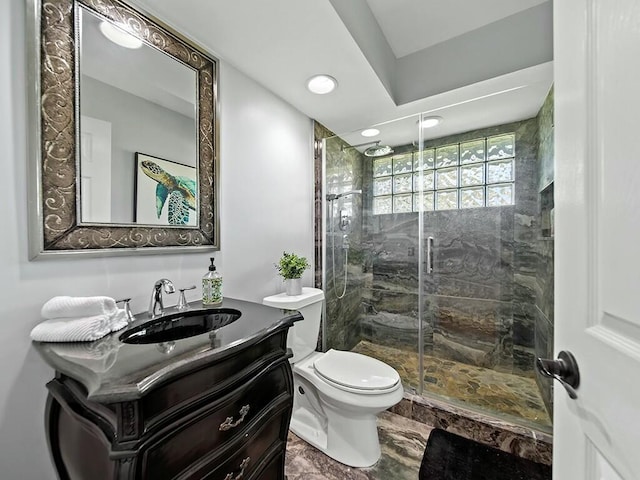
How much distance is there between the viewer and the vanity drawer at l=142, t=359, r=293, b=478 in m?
0.62

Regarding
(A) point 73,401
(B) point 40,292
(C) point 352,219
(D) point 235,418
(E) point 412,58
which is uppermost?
(E) point 412,58

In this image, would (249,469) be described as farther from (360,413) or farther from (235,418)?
(360,413)

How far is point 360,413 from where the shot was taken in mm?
1387

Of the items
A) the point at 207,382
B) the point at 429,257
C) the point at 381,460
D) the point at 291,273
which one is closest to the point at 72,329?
the point at 207,382

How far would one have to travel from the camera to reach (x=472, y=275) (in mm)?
2299

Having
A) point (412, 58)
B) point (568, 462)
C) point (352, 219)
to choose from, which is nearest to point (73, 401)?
point (568, 462)

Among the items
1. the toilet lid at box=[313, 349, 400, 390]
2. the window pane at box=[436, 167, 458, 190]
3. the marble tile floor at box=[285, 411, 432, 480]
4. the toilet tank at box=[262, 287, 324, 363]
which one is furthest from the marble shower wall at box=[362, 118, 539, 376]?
the toilet tank at box=[262, 287, 324, 363]

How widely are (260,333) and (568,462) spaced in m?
0.78

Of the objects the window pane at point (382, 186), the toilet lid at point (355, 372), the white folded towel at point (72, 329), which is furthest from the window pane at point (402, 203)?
the white folded towel at point (72, 329)

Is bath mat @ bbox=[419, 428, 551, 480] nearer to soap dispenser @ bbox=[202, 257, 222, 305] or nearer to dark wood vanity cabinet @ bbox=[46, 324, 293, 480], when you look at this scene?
dark wood vanity cabinet @ bbox=[46, 324, 293, 480]

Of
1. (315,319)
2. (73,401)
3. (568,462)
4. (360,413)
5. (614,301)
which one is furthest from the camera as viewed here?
(315,319)

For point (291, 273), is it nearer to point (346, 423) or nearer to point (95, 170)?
point (346, 423)

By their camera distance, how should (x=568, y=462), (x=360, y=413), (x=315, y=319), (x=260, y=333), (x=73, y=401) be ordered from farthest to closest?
(x=315, y=319), (x=360, y=413), (x=260, y=333), (x=73, y=401), (x=568, y=462)

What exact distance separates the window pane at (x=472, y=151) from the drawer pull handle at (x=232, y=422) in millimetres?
2432
